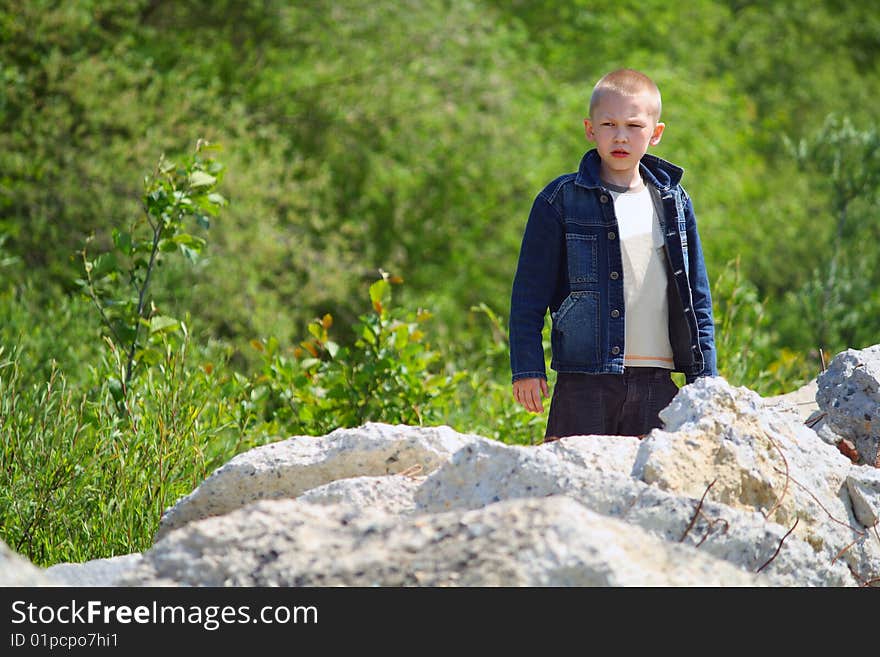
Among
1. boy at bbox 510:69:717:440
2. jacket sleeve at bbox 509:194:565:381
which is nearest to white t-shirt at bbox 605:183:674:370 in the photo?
boy at bbox 510:69:717:440

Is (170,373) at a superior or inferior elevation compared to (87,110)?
inferior

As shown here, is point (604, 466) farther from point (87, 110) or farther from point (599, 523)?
point (87, 110)

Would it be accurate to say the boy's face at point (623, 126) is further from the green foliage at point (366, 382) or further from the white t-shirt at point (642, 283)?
the green foliage at point (366, 382)

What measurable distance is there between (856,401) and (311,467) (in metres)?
1.75

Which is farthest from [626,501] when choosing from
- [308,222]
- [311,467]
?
[308,222]

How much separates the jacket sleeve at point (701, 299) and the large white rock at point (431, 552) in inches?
58.2

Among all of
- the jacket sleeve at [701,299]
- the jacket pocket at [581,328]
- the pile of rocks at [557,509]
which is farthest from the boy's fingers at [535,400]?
the pile of rocks at [557,509]

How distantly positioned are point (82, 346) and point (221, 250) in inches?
116

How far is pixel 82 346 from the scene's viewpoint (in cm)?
654

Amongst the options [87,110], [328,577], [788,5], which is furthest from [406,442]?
[788,5]

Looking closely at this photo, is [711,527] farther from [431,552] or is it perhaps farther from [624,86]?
[624,86]

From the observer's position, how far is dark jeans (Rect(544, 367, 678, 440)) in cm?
377

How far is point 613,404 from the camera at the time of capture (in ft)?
12.4

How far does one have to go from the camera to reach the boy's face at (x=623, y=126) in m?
3.66
